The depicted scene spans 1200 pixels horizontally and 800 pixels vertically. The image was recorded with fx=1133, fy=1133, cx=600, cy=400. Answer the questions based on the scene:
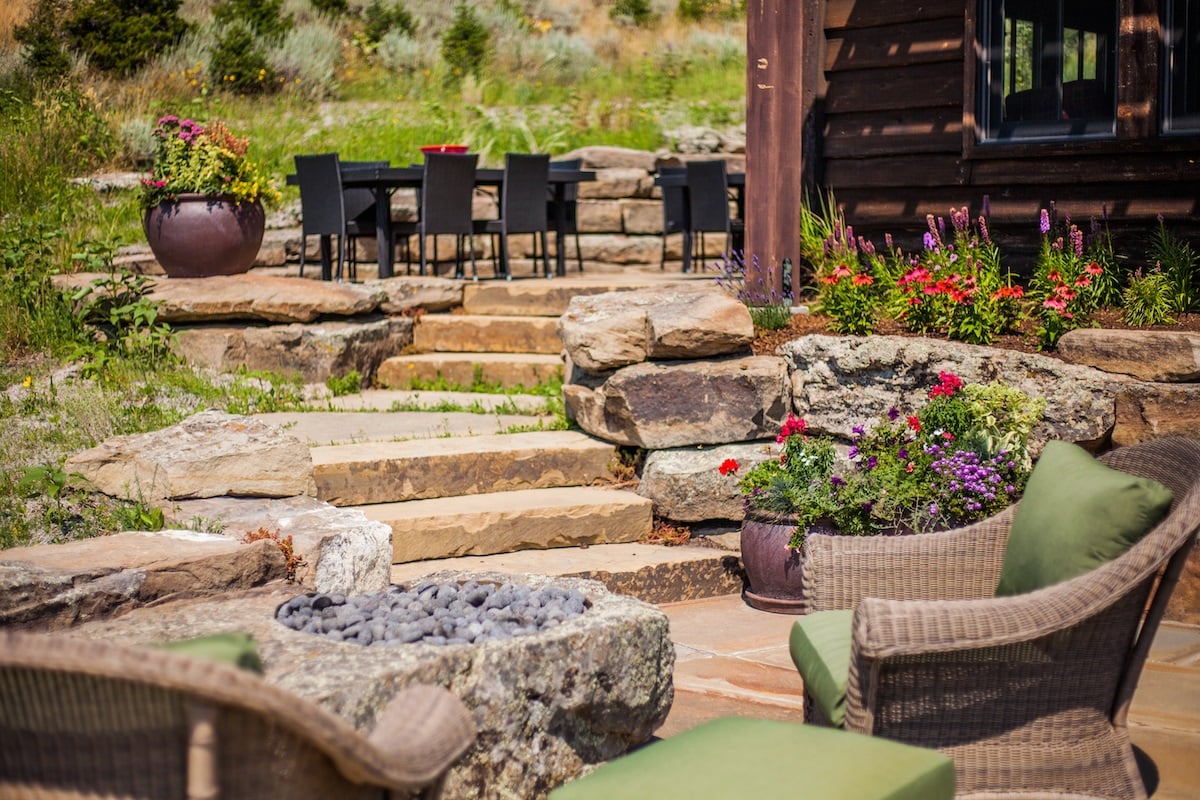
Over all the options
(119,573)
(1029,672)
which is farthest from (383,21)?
(1029,672)

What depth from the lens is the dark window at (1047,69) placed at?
5836mm

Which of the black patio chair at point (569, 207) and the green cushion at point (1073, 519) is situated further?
the black patio chair at point (569, 207)

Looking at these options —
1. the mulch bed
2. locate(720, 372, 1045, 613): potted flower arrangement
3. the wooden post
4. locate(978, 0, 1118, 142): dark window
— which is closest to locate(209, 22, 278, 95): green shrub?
the wooden post

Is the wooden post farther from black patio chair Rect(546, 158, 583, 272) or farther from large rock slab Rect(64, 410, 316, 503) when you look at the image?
black patio chair Rect(546, 158, 583, 272)

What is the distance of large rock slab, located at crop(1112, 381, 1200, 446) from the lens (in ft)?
15.7

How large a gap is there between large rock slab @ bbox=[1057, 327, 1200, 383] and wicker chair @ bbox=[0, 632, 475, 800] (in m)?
4.21

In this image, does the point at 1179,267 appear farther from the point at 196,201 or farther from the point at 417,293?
the point at 196,201

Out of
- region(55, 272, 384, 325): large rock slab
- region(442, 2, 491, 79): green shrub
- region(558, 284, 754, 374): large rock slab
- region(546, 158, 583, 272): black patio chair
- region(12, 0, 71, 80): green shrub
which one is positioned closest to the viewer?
region(558, 284, 754, 374): large rock slab

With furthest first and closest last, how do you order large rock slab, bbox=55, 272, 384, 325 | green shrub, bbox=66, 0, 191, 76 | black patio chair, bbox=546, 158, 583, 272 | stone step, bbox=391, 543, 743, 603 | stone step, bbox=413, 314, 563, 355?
1. green shrub, bbox=66, 0, 191, 76
2. black patio chair, bbox=546, 158, 583, 272
3. stone step, bbox=413, 314, 563, 355
4. large rock slab, bbox=55, 272, 384, 325
5. stone step, bbox=391, 543, 743, 603

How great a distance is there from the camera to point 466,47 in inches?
609

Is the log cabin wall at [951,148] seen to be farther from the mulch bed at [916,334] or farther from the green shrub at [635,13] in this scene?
the green shrub at [635,13]

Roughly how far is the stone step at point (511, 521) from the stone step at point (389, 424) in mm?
587

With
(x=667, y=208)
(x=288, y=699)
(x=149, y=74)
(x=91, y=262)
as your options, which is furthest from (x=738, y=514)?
(x=149, y=74)

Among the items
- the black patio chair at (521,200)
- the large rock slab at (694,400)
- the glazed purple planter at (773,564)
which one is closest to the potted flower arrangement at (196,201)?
the black patio chair at (521,200)
